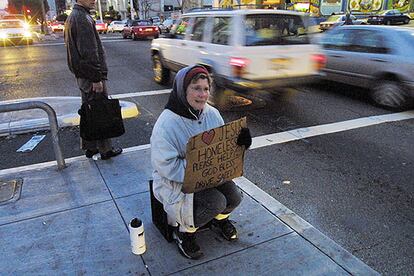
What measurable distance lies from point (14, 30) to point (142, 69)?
570 inches

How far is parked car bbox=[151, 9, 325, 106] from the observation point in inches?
242

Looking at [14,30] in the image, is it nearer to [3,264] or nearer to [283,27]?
[283,27]

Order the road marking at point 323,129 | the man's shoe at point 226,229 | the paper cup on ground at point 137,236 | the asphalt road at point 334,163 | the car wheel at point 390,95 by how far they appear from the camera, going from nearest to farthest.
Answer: the paper cup on ground at point 137,236
the man's shoe at point 226,229
the asphalt road at point 334,163
the road marking at point 323,129
the car wheel at point 390,95

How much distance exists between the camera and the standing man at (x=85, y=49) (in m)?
3.97

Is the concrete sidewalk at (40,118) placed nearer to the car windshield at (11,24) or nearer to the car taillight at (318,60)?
the car taillight at (318,60)

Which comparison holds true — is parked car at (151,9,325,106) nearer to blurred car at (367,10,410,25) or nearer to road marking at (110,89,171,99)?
road marking at (110,89,171,99)

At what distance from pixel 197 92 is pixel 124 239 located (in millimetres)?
1396

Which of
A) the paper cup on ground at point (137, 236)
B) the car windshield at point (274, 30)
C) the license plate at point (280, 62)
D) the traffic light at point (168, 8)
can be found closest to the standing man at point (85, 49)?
the paper cup on ground at point (137, 236)

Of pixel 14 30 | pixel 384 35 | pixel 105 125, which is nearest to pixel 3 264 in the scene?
pixel 105 125

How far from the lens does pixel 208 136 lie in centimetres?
256

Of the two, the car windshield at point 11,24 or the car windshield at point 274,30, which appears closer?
the car windshield at point 274,30

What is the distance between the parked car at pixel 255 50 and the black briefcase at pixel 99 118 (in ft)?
8.61

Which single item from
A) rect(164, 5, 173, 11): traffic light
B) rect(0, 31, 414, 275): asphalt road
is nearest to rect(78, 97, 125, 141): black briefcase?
rect(0, 31, 414, 275): asphalt road

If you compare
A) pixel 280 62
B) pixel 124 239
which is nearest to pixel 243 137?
pixel 124 239
